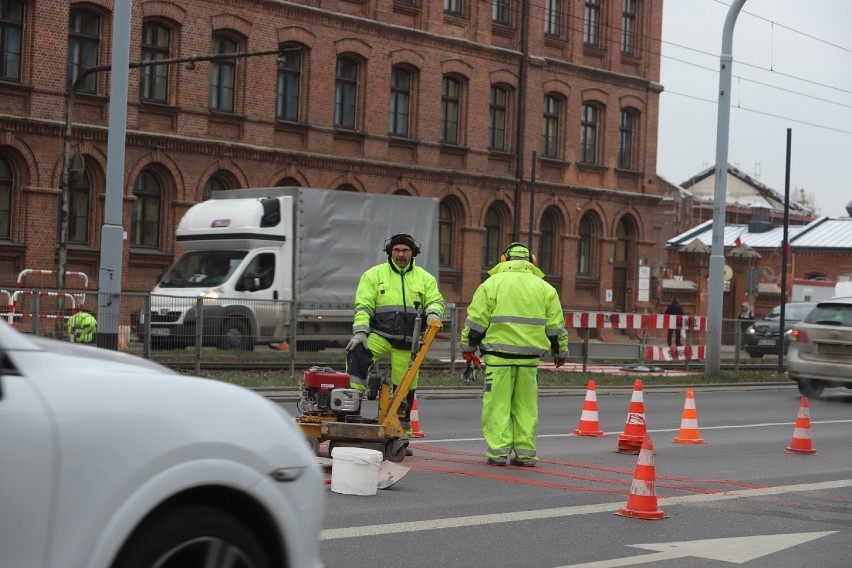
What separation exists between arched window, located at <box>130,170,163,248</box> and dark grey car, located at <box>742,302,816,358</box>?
1505cm

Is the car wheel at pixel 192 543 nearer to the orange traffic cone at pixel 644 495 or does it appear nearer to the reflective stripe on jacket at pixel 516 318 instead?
the orange traffic cone at pixel 644 495

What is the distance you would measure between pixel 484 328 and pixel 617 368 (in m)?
19.5

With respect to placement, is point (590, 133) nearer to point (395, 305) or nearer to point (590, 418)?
point (590, 418)

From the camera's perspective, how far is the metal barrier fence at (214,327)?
2067 cm

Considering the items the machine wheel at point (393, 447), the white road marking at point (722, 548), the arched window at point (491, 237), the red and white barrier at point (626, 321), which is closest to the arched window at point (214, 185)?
the arched window at point (491, 237)

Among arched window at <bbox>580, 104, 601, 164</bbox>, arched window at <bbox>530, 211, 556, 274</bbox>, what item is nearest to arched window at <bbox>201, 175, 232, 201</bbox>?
arched window at <bbox>530, 211, 556, 274</bbox>

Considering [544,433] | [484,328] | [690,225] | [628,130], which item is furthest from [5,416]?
[690,225]

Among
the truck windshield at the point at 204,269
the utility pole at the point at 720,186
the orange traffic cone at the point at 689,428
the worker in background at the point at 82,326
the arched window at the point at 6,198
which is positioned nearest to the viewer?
the orange traffic cone at the point at 689,428

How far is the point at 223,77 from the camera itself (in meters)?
37.8

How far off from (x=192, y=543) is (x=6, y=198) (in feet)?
100

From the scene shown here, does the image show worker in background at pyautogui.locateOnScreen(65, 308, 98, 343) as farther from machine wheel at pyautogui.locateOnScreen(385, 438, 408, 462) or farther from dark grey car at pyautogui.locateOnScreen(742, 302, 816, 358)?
dark grey car at pyautogui.locateOnScreen(742, 302, 816, 358)

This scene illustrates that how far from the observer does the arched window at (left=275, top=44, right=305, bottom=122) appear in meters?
39.0

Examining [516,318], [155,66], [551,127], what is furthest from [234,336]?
[551,127]

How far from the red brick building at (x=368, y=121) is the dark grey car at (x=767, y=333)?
32.5 ft
